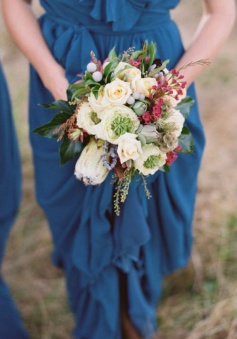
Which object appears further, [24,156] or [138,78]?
[24,156]

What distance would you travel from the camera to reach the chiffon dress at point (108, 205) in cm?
158

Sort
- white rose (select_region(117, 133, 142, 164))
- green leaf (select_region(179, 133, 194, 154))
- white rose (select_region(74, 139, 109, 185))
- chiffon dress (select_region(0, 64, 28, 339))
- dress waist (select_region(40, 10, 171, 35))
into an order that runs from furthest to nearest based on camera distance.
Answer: chiffon dress (select_region(0, 64, 28, 339)) < dress waist (select_region(40, 10, 171, 35)) < green leaf (select_region(179, 133, 194, 154)) < white rose (select_region(74, 139, 109, 185)) < white rose (select_region(117, 133, 142, 164))

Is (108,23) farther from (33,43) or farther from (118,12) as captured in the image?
(33,43)

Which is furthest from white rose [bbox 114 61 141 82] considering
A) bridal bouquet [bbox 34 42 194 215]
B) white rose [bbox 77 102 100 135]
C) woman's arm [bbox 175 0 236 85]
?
woman's arm [bbox 175 0 236 85]

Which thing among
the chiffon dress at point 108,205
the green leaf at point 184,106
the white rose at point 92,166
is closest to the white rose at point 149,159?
the white rose at point 92,166

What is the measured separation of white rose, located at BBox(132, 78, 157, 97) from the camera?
1.27m

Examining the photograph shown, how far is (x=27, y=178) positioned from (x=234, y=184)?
125 cm

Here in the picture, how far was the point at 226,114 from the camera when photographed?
3564 millimetres

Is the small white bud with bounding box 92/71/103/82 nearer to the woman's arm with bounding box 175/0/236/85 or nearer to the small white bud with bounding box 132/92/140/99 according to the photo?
the small white bud with bounding box 132/92/140/99

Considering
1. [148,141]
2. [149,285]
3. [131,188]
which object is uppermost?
[148,141]

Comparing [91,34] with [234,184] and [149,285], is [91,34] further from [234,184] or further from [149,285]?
[234,184]

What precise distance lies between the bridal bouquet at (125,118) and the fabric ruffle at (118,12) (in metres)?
0.19

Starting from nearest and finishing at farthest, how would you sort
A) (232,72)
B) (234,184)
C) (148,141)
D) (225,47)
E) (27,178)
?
(148,141), (234,184), (27,178), (232,72), (225,47)

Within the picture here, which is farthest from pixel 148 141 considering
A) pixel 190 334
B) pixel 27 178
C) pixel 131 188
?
pixel 27 178
